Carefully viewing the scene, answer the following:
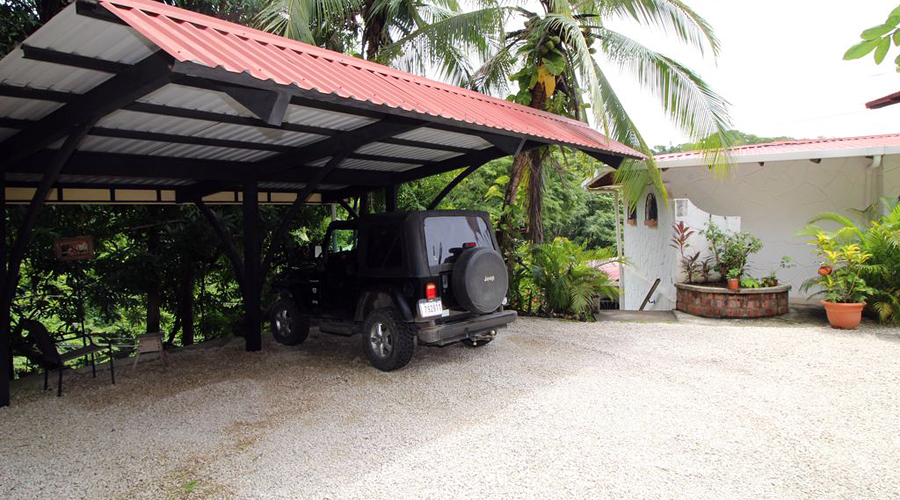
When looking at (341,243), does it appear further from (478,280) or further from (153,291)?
(153,291)

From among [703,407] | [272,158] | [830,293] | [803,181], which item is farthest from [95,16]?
[803,181]

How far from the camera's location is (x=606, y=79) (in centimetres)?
981

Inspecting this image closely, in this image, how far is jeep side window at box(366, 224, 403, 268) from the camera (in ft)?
20.3

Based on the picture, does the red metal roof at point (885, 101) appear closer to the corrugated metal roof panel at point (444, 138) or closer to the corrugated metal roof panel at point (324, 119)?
the corrugated metal roof panel at point (444, 138)

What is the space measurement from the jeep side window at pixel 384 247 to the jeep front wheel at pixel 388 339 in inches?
21.4

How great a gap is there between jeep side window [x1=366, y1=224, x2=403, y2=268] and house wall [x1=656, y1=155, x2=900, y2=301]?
6.74m

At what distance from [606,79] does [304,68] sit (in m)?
6.77

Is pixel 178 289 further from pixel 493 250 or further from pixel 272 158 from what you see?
pixel 493 250

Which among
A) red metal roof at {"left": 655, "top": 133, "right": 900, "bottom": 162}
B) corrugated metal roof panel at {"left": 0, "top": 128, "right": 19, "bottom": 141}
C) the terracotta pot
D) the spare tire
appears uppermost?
red metal roof at {"left": 655, "top": 133, "right": 900, "bottom": 162}

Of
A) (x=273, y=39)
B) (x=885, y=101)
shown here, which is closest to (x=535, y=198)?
(x=273, y=39)

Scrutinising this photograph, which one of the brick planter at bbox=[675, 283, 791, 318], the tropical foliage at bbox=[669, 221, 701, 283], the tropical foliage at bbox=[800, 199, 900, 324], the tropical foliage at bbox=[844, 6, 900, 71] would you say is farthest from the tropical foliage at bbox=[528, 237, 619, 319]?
the tropical foliage at bbox=[844, 6, 900, 71]

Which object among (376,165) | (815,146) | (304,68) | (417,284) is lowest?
(417,284)

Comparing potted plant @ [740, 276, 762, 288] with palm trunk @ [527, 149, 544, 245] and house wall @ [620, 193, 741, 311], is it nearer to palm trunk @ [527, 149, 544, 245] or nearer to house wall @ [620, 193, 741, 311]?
house wall @ [620, 193, 741, 311]

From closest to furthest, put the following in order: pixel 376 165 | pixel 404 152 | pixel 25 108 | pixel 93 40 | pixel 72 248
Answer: pixel 93 40
pixel 25 108
pixel 72 248
pixel 404 152
pixel 376 165
